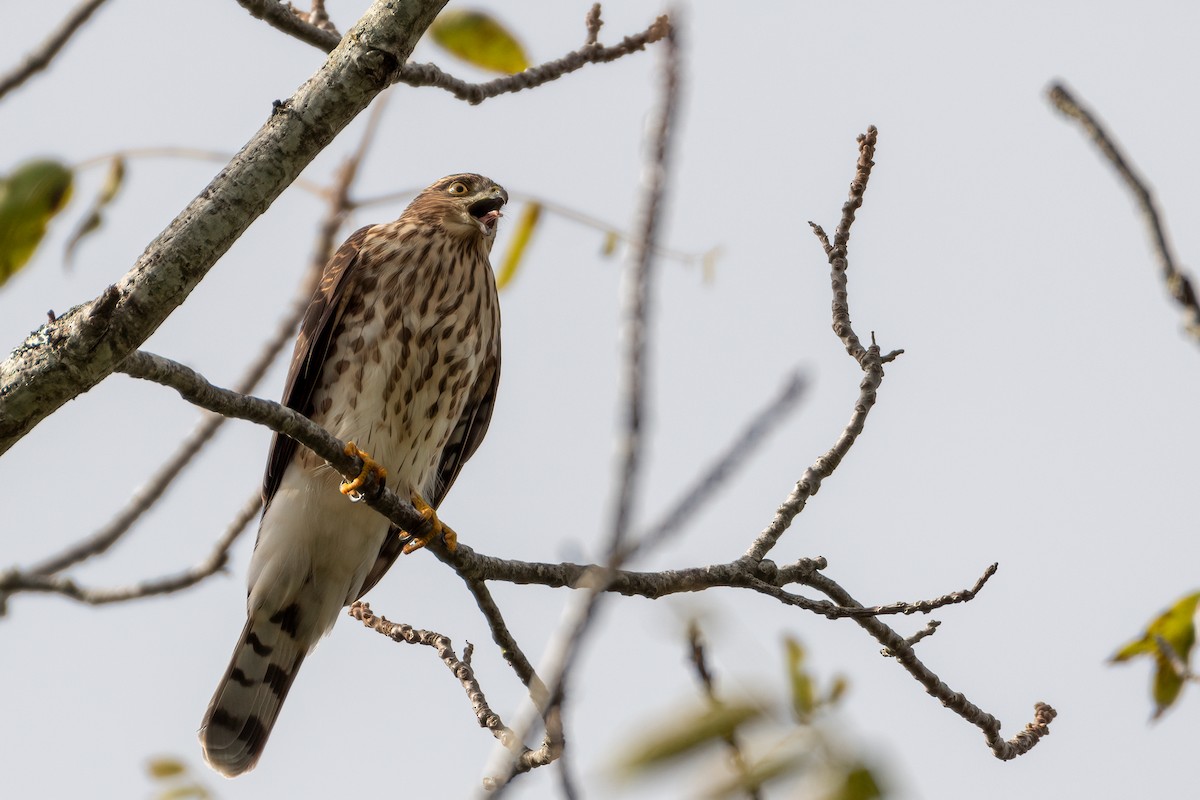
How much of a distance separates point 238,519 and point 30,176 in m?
1.51

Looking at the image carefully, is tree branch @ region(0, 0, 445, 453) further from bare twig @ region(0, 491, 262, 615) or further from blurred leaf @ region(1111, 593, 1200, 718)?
blurred leaf @ region(1111, 593, 1200, 718)

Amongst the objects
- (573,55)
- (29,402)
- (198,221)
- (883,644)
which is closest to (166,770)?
(29,402)

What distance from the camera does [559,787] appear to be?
5.30 feet

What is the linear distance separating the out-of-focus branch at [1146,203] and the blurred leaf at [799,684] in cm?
52

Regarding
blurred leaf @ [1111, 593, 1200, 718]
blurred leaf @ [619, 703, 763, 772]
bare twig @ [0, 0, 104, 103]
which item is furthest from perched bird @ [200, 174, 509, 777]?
blurred leaf @ [619, 703, 763, 772]

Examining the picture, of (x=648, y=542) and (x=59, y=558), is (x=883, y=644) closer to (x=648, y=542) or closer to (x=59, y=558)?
(x=59, y=558)

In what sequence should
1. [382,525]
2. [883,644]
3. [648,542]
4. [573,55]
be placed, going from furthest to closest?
1. [382,525]
2. [573,55]
3. [883,644]
4. [648,542]

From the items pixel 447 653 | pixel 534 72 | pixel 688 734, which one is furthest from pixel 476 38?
pixel 688 734

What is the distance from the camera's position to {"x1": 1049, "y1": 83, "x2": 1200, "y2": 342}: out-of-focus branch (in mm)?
1245

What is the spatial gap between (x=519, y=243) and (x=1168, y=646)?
299 cm

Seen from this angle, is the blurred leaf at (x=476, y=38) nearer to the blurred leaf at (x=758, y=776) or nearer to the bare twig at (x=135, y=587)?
the bare twig at (x=135, y=587)

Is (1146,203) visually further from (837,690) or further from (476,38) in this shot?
(476,38)

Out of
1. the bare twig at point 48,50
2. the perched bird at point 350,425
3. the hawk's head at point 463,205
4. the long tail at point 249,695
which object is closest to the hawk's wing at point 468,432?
the perched bird at point 350,425

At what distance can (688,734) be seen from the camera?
4.06 ft
